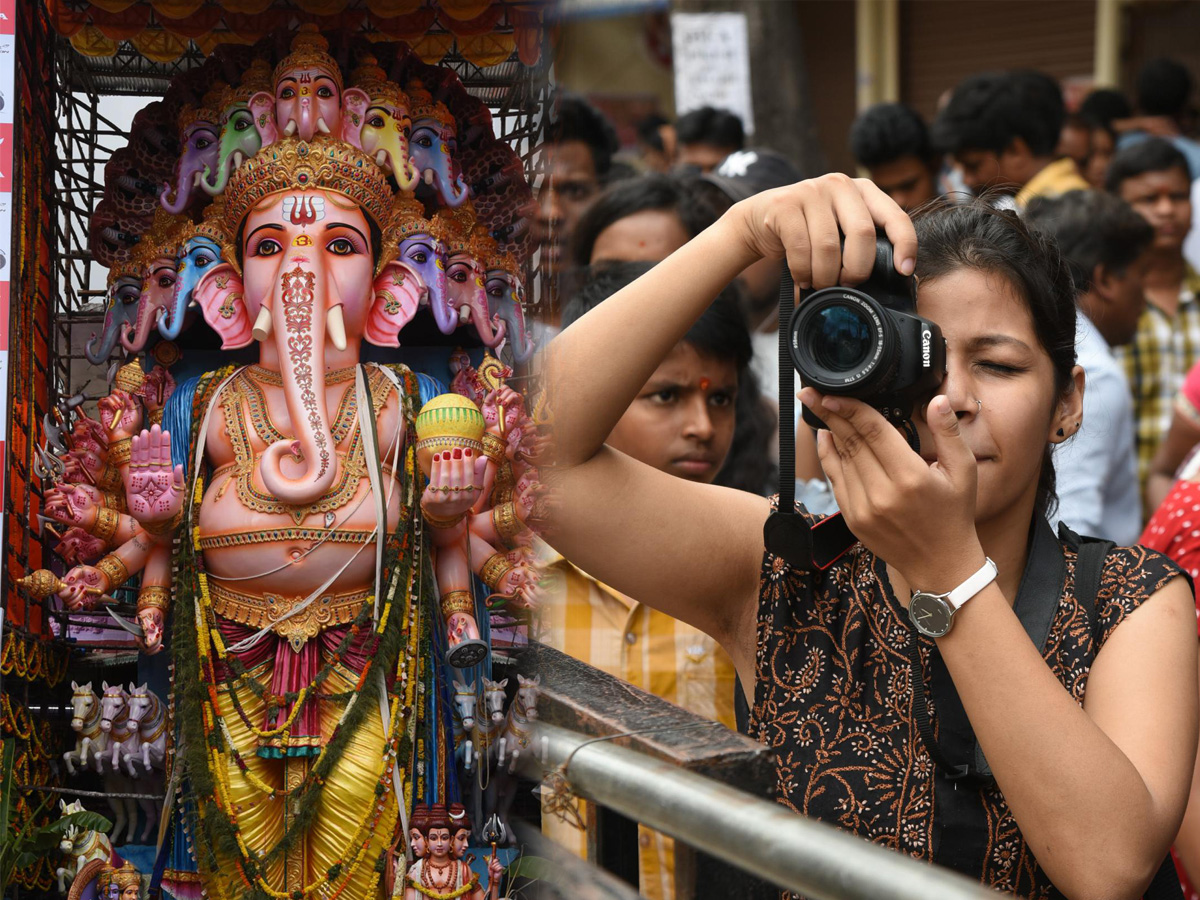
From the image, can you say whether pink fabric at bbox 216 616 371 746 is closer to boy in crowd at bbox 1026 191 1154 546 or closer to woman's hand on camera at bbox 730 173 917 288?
woman's hand on camera at bbox 730 173 917 288

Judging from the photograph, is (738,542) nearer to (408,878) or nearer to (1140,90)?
(408,878)

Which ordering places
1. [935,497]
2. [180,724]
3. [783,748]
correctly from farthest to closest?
[180,724] < [783,748] < [935,497]

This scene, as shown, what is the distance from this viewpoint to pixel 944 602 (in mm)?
1461

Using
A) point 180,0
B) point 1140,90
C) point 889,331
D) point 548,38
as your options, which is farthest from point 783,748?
point 1140,90

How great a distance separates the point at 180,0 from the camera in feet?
7.45

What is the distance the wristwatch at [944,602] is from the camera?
→ 146 centimetres

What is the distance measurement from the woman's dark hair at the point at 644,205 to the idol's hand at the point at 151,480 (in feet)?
4.58

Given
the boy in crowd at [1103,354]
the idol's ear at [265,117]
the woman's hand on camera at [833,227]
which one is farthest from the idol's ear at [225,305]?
the boy in crowd at [1103,354]

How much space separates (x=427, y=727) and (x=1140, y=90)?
5.94 meters

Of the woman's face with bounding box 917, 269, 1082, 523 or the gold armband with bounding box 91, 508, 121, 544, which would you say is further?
the gold armband with bounding box 91, 508, 121, 544

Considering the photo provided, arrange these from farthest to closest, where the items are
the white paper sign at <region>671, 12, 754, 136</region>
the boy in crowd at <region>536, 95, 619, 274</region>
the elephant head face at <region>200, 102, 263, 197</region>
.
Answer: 1. the white paper sign at <region>671, 12, 754, 136</region>
2. the boy in crowd at <region>536, 95, 619, 274</region>
3. the elephant head face at <region>200, 102, 263, 197</region>

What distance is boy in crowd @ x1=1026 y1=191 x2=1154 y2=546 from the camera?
314 cm

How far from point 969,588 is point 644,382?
0.50 metres

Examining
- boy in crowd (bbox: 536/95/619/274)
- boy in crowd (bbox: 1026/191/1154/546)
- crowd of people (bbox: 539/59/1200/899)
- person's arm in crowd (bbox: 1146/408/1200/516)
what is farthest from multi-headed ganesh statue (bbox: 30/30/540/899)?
person's arm in crowd (bbox: 1146/408/1200/516)
